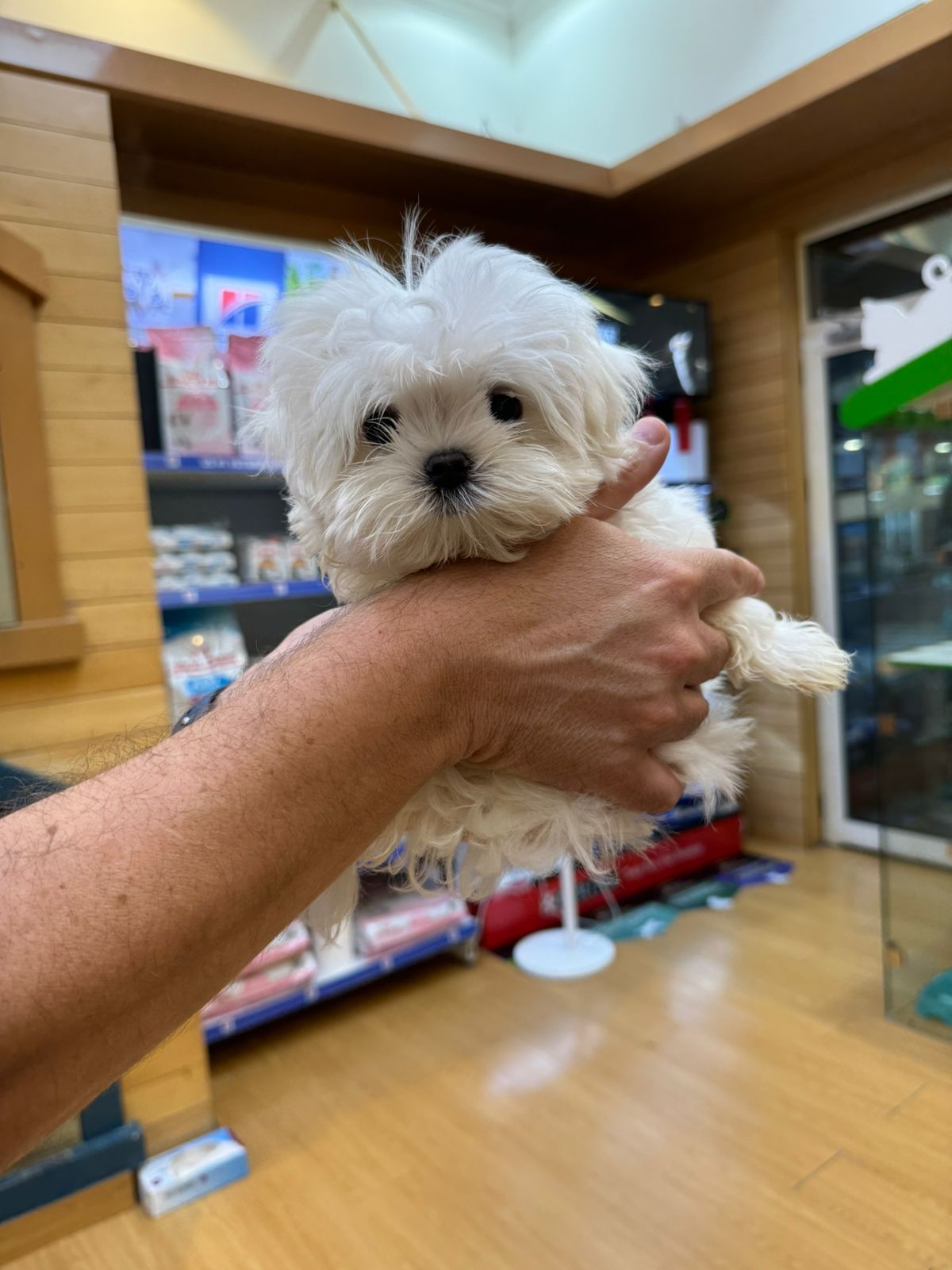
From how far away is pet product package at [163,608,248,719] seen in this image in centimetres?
230

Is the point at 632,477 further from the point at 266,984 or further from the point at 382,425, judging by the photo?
the point at 266,984

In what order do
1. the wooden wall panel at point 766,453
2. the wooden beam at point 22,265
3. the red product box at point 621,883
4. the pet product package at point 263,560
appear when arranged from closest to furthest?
the wooden beam at point 22,265 → the pet product package at point 263,560 → the red product box at point 621,883 → the wooden wall panel at point 766,453

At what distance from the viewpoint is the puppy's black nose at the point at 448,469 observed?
29.6 inches

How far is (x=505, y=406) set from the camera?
0.82 m

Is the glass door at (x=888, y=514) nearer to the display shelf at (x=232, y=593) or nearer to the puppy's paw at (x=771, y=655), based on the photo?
the puppy's paw at (x=771, y=655)

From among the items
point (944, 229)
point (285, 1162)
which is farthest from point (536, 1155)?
point (944, 229)

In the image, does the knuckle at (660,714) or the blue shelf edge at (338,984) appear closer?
the knuckle at (660,714)

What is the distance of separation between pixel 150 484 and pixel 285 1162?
1.93m

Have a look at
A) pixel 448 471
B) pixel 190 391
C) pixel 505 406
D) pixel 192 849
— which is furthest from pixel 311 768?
pixel 190 391

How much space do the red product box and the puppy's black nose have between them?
6.60 feet

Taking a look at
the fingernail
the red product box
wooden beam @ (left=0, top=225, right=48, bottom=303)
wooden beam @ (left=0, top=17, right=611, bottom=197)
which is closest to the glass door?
the red product box

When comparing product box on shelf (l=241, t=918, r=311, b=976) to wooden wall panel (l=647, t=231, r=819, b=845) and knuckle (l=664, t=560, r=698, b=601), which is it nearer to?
knuckle (l=664, t=560, r=698, b=601)

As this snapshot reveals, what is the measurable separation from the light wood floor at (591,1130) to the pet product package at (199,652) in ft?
3.46

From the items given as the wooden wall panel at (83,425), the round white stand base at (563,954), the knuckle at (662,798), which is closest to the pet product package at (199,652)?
the wooden wall panel at (83,425)
